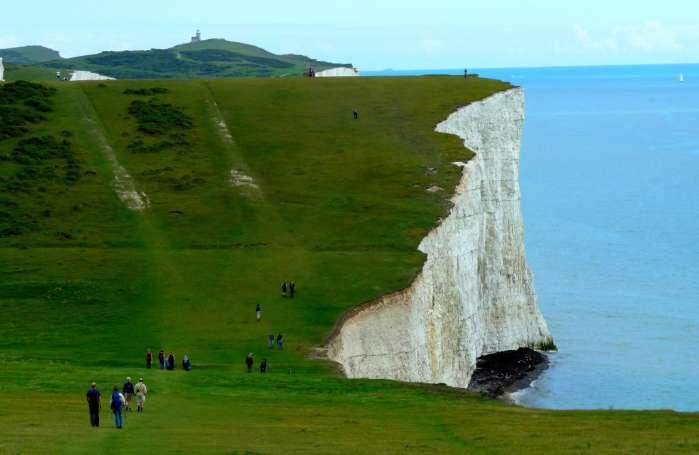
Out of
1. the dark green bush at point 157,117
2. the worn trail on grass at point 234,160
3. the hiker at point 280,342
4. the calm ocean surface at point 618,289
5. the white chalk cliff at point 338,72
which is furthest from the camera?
the white chalk cliff at point 338,72

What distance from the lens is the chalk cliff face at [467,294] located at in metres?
63.5

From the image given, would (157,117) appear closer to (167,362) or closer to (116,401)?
(167,362)

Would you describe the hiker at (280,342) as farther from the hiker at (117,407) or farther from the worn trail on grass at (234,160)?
the worn trail on grass at (234,160)

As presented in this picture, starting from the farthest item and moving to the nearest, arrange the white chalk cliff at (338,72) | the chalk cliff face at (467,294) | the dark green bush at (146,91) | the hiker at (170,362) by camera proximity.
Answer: the white chalk cliff at (338,72) → the dark green bush at (146,91) → the chalk cliff face at (467,294) → the hiker at (170,362)

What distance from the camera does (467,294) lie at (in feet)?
261

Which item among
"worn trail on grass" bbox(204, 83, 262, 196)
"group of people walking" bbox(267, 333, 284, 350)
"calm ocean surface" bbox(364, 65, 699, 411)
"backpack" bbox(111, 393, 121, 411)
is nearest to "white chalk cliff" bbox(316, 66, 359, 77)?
"calm ocean surface" bbox(364, 65, 699, 411)

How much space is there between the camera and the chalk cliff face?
63531mm

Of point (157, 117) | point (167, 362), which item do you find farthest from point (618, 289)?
point (167, 362)

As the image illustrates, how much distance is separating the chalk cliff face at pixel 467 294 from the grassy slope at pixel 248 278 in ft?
4.62

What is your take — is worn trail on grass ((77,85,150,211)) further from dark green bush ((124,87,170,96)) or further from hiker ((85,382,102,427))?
hiker ((85,382,102,427))

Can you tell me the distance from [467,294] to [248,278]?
16841mm

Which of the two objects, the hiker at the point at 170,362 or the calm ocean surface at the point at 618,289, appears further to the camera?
the calm ocean surface at the point at 618,289

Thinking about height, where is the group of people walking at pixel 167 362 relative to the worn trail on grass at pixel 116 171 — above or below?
below

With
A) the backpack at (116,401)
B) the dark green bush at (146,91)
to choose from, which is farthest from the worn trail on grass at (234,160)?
the backpack at (116,401)
